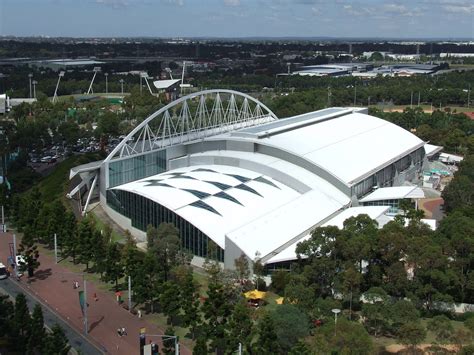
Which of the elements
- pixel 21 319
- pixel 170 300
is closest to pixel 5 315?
pixel 21 319

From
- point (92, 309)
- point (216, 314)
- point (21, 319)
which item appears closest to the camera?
point (21, 319)

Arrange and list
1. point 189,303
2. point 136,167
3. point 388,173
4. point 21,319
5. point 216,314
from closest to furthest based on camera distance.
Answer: point 21,319 → point 216,314 → point 189,303 → point 136,167 → point 388,173


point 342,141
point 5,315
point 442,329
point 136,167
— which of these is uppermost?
point 342,141

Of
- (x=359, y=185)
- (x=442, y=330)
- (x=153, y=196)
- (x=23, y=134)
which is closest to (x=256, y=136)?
(x=359, y=185)

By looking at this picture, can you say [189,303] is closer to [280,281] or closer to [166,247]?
[280,281]

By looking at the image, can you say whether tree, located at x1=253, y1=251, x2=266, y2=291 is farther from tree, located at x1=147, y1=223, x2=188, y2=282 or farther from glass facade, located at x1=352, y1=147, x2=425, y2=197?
glass facade, located at x1=352, y1=147, x2=425, y2=197

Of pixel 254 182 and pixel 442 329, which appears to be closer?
pixel 442 329

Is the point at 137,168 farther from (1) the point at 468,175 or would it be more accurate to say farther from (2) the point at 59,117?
(2) the point at 59,117

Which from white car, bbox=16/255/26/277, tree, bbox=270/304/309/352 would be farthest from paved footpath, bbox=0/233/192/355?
tree, bbox=270/304/309/352
